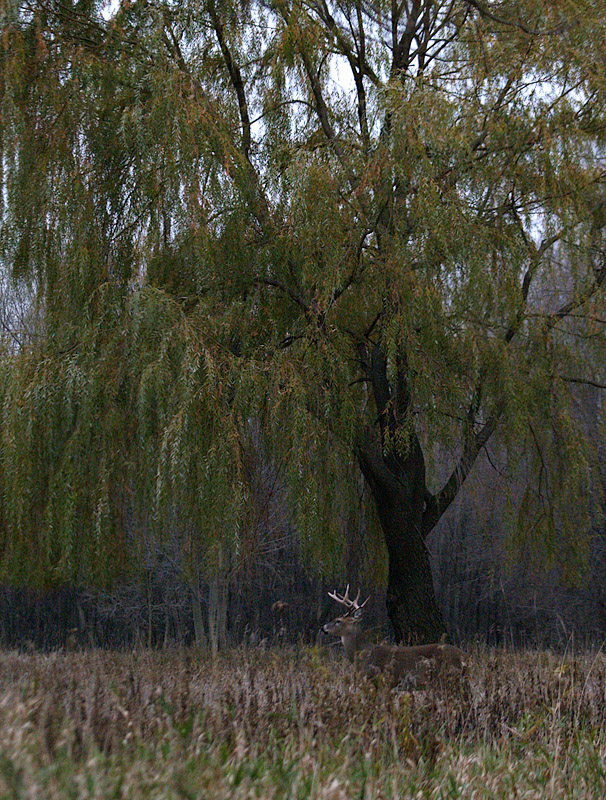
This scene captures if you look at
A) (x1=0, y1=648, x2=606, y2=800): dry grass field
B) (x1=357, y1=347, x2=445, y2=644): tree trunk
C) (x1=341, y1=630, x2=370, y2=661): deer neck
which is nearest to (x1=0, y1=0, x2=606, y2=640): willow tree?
(x1=357, y1=347, x2=445, y2=644): tree trunk

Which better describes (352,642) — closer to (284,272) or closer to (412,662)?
(412,662)

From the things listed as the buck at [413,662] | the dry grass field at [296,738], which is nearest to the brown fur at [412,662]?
the buck at [413,662]

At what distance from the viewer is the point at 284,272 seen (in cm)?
735

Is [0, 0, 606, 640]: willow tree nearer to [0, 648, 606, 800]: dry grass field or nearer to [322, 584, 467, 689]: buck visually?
[322, 584, 467, 689]: buck

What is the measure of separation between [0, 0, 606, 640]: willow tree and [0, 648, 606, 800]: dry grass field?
5.41ft

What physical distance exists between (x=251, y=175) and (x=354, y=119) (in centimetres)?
197

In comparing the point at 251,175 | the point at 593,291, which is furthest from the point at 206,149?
the point at 593,291

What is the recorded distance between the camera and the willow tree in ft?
20.2

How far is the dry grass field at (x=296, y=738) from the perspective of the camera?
2627mm

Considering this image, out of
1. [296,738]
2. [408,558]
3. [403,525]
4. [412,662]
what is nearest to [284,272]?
[403,525]

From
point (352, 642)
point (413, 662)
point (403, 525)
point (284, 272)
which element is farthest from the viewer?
point (403, 525)

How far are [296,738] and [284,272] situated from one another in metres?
4.41

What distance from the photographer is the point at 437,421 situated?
7.20 meters

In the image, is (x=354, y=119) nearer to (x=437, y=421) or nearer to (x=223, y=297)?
(x=223, y=297)
